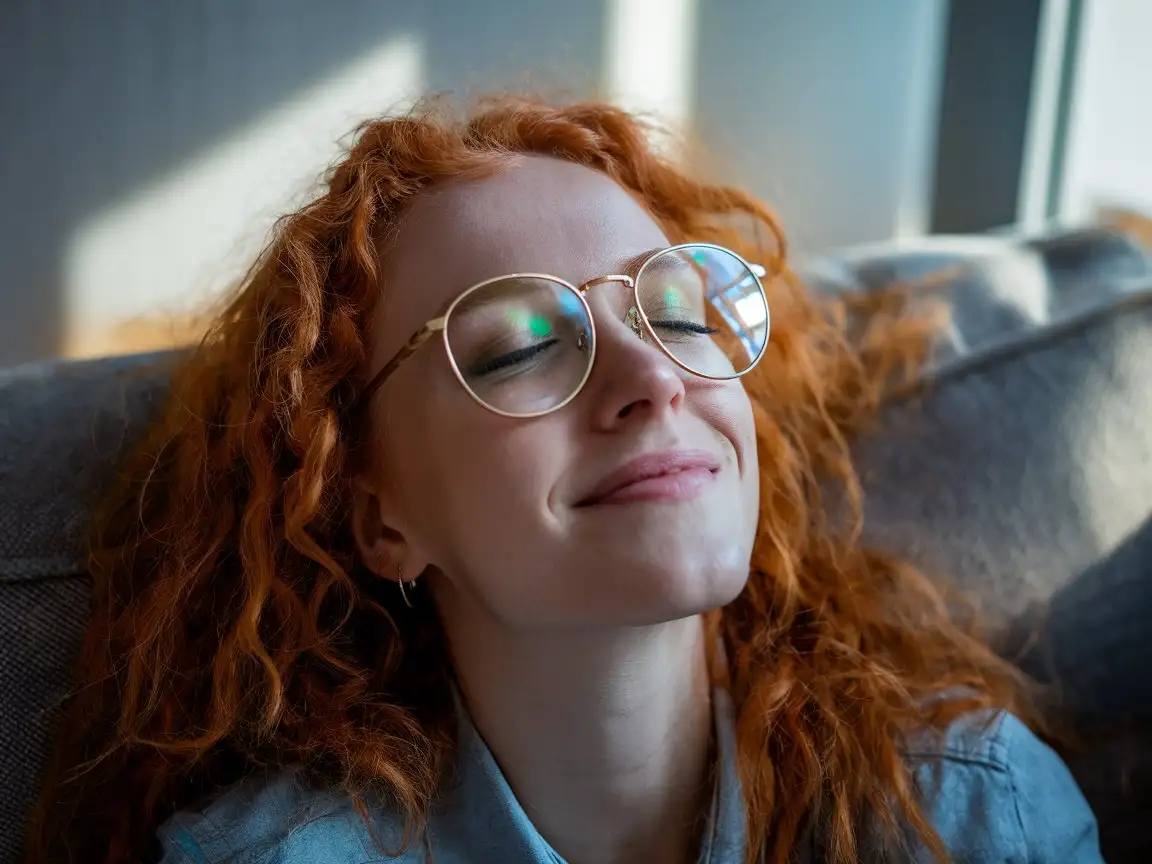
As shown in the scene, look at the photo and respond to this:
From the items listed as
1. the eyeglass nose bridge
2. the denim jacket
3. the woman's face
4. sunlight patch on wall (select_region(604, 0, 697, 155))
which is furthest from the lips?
sunlight patch on wall (select_region(604, 0, 697, 155))

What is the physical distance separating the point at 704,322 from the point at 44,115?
3.20 ft

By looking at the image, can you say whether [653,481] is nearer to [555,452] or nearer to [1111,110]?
[555,452]

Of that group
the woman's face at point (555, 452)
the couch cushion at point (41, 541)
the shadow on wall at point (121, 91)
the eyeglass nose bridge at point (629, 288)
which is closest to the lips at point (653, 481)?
the woman's face at point (555, 452)

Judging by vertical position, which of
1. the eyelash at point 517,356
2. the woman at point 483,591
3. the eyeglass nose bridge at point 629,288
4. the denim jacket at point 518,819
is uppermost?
the eyeglass nose bridge at point 629,288

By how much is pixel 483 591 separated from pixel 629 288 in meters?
0.30

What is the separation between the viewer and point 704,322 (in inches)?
39.4

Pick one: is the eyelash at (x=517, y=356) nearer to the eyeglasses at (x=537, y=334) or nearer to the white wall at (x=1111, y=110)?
the eyeglasses at (x=537, y=334)

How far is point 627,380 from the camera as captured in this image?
34.7 inches

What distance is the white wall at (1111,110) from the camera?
168 cm

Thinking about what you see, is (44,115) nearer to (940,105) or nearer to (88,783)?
(88,783)

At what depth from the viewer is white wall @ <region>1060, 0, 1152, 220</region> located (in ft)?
5.51

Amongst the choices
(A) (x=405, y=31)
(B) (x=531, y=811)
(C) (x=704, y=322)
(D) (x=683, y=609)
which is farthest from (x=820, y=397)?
(A) (x=405, y=31)

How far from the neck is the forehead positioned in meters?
0.31

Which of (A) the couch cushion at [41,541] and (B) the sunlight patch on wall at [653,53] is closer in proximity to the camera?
(A) the couch cushion at [41,541]
